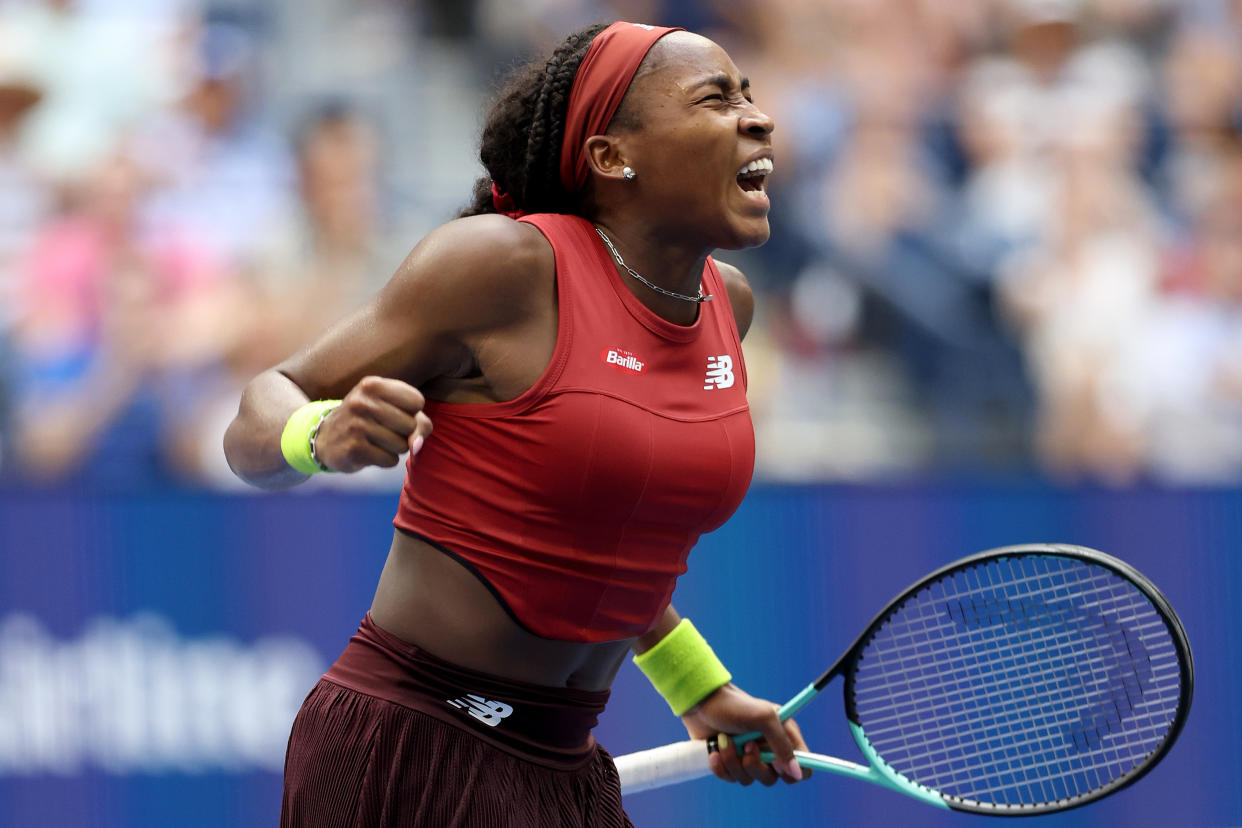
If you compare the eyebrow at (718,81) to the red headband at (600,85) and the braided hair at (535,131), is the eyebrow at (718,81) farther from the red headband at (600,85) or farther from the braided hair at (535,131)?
the braided hair at (535,131)

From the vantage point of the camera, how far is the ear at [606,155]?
258 centimetres

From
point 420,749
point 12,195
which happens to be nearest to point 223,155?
point 12,195

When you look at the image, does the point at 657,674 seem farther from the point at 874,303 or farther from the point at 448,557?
the point at 874,303

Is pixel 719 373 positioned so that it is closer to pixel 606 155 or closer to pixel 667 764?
pixel 606 155

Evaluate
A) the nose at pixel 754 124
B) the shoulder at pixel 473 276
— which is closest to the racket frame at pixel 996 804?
the nose at pixel 754 124

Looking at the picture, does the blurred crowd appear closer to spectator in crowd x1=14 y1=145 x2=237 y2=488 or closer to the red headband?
spectator in crowd x1=14 y1=145 x2=237 y2=488

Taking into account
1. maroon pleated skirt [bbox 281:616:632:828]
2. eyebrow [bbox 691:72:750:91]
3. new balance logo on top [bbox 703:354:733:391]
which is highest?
eyebrow [bbox 691:72:750:91]

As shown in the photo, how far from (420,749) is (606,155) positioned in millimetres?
974

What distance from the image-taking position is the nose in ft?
8.39

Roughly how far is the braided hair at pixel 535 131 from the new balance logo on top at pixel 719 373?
0.34 metres

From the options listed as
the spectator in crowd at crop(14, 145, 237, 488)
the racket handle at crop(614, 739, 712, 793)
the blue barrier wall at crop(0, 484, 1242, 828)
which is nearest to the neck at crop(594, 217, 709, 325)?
the racket handle at crop(614, 739, 712, 793)

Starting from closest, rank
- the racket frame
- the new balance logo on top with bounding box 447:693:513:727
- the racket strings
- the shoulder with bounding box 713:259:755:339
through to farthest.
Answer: the new balance logo on top with bounding box 447:693:513:727, the racket frame, the shoulder with bounding box 713:259:755:339, the racket strings

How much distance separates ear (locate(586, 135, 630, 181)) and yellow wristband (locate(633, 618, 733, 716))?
0.87m

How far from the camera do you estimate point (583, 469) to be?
7.87 feet
